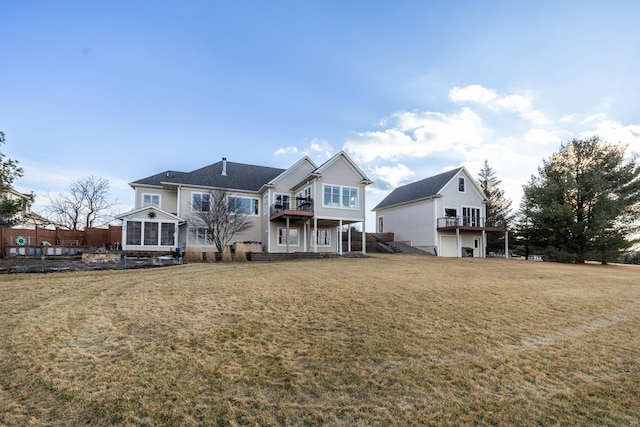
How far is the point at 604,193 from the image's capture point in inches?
966

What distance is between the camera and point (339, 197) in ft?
71.8

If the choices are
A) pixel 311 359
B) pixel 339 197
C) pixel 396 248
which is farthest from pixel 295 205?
pixel 311 359

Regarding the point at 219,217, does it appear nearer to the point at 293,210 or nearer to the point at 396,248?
the point at 293,210

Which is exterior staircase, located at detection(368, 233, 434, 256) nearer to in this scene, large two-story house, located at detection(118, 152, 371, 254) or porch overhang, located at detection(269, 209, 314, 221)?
large two-story house, located at detection(118, 152, 371, 254)

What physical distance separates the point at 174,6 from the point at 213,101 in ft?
22.1

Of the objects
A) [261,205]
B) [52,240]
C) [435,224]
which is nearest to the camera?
[52,240]

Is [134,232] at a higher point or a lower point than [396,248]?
higher

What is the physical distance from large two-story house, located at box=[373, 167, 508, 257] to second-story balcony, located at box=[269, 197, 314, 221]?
11.9 meters

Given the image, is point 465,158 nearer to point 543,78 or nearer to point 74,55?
point 543,78

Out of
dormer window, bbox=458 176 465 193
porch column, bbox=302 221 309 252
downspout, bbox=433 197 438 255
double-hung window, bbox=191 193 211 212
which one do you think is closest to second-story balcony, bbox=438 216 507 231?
downspout, bbox=433 197 438 255

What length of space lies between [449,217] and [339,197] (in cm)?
1070

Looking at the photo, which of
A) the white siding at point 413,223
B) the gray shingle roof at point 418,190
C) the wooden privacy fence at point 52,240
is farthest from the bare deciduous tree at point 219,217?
the gray shingle roof at point 418,190

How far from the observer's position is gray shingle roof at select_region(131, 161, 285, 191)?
2297 centimetres

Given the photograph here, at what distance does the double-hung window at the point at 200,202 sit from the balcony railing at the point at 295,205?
464 centimetres
